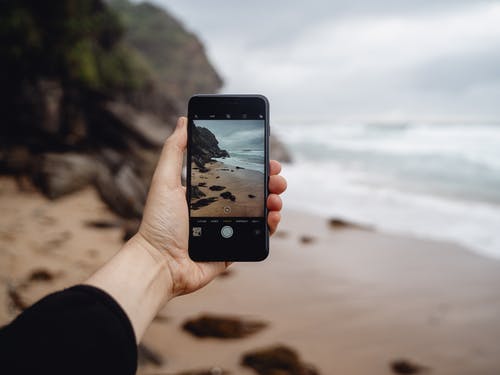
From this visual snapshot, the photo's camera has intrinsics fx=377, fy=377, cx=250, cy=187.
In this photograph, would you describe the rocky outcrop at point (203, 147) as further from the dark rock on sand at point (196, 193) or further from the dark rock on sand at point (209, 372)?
the dark rock on sand at point (209, 372)

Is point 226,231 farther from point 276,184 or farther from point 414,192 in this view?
point 414,192

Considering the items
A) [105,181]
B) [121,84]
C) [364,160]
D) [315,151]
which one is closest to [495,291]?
[105,181]

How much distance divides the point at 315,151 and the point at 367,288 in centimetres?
2336

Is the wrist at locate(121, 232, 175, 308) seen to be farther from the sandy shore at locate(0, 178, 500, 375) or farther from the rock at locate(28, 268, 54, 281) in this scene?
the rock at locate(28, 268, 54, 281)

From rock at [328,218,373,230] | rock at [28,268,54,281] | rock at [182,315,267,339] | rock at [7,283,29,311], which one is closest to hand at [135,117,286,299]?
rock at [182,315,267,339]

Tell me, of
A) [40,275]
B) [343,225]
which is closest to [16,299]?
[40,275]

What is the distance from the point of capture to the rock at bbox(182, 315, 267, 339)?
4.05 metres

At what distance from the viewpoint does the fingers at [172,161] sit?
7.63ft

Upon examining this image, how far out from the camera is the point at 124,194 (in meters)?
7.53

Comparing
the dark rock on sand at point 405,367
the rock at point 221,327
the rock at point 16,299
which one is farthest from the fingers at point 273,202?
the rock at point 16,299

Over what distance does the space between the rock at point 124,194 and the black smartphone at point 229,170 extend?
519 centimetres

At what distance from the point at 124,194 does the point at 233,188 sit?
221 inches

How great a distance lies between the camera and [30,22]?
386 inches

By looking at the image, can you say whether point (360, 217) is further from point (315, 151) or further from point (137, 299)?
point (315, 151)
